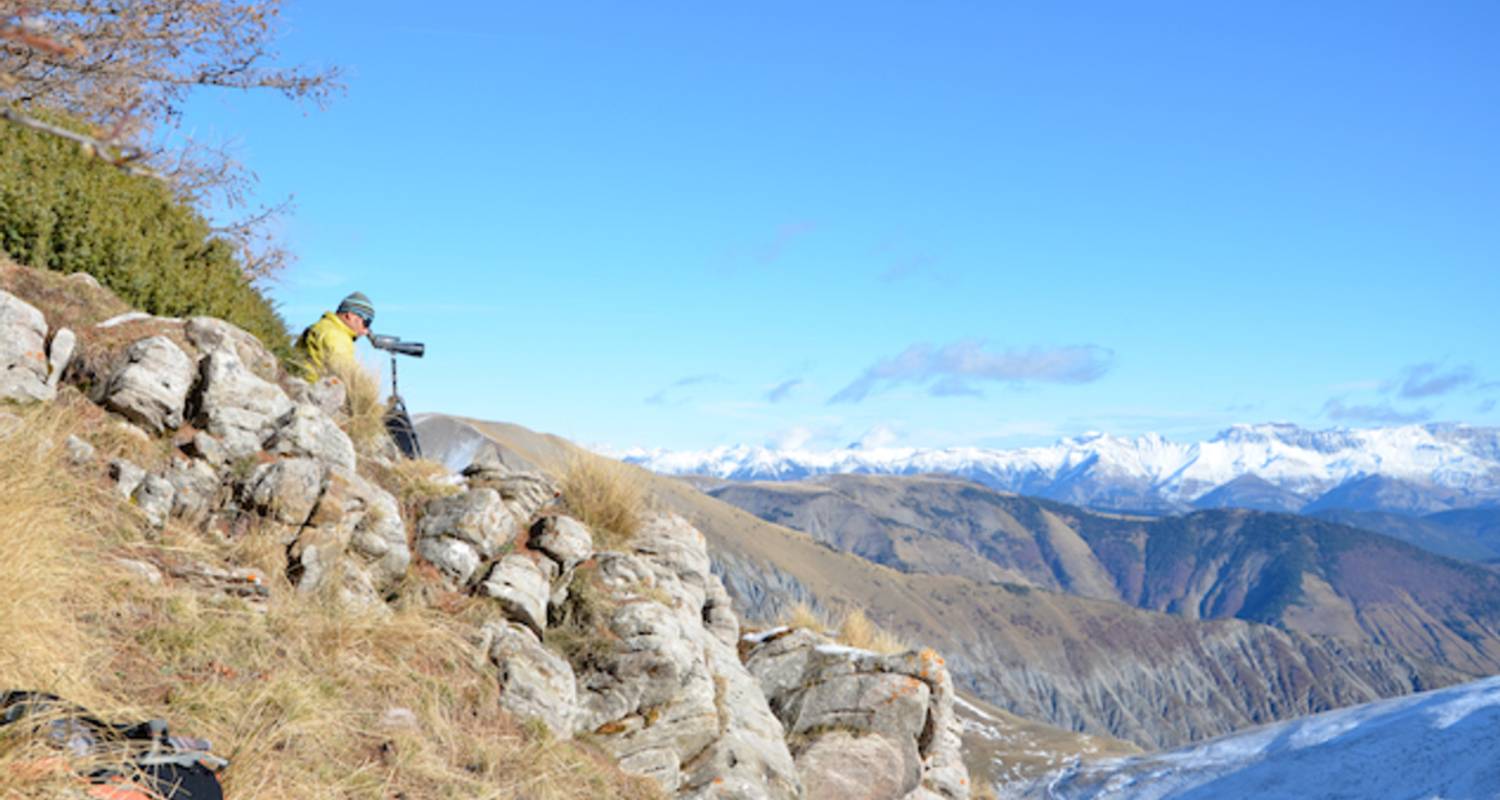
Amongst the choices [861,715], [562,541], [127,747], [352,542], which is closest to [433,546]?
[352,542]

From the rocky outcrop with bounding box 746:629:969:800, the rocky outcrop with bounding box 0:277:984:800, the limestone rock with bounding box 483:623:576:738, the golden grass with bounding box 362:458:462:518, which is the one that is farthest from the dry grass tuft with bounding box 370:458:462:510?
the rocky outcrop with bounding box 746:629:969:800

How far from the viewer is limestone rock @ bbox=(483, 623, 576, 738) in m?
8.31

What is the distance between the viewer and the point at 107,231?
35.9 feet

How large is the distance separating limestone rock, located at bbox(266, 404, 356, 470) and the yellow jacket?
240 cm

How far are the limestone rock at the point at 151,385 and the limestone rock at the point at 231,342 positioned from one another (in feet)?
2.08

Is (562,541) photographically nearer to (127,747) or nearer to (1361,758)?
(127,747)

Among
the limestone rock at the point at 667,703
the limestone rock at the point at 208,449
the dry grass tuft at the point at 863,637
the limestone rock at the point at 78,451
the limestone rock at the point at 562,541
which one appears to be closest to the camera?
the limestone rock at the point at 78,451

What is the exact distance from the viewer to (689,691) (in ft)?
32.7

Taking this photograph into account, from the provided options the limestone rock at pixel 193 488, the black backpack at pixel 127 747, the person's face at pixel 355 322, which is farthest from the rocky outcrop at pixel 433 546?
the black backpack at pixel 127 747

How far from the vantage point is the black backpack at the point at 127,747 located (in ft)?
14.7

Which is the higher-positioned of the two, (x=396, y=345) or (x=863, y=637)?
(x=396, y=345)

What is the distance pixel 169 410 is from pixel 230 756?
451 cm

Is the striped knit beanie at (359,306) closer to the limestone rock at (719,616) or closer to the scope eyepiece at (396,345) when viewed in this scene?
the scope eyepiece at (396,345)

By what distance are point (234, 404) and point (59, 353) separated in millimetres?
1388
